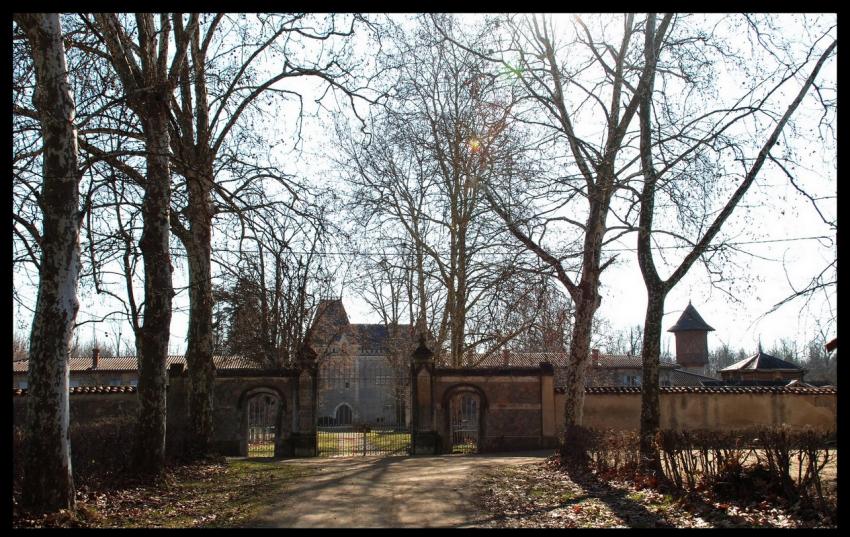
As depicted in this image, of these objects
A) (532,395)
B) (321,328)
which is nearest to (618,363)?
(321,328)

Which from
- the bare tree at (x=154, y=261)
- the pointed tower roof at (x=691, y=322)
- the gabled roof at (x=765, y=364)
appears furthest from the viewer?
the pointed tower roof at (x=691, y=322)

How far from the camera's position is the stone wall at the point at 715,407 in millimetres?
23859

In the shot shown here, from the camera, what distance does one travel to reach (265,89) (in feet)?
44.5

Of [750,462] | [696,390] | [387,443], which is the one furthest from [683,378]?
[750,462]

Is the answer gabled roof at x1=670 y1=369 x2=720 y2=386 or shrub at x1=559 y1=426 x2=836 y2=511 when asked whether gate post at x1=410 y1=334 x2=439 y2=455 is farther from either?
gabled roof at x1=670 y1=369 x2=720 y2=386

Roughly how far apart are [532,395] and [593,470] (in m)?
9.22

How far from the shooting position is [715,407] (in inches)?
968

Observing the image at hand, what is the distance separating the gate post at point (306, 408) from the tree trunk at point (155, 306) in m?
9.40

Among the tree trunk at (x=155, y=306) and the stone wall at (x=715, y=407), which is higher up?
the tree trunk at (x=155, y=306)

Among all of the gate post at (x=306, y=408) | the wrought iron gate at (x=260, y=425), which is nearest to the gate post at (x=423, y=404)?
the gate post at (x=306, y=408)

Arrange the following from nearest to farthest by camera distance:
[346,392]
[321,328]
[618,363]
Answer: [321,328]
[346,392]
[618,363]

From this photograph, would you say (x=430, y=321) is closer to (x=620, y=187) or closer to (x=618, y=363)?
(x=620, y=187)

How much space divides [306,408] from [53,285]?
13.9 metres

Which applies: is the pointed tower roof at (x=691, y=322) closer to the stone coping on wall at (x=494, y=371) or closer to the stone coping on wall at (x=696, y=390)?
the stone coping on wall at (x=696, y=390)
